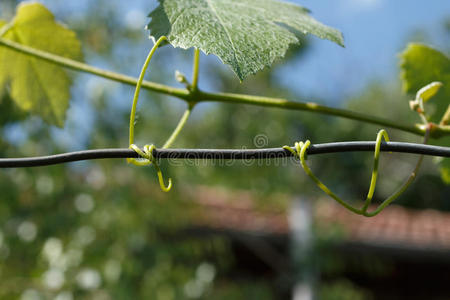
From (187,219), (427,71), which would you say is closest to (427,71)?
(427,71)

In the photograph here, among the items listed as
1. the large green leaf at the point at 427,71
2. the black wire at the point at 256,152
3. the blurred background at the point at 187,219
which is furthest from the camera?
the blurred background at the point at 187,219

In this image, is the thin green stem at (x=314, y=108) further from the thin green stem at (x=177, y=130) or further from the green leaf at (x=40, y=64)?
the green leaf at (x=40, y=64)

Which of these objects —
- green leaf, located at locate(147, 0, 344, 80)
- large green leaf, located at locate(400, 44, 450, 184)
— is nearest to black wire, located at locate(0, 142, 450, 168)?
green leaf, located at locate(147, 0, 344, 80)

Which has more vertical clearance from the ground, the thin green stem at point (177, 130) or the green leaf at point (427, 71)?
the green leaf at point (427, 71)

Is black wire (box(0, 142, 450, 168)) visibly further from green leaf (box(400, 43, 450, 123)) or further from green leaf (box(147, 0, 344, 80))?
green leaf (box(400, 43, 450, 123))

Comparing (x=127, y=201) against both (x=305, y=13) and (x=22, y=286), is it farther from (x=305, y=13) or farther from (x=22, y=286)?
(x=305, y=13)

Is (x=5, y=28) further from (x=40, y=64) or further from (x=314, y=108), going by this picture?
(x=314, y=108)

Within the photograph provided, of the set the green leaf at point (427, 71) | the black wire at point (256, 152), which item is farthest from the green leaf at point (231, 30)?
the green leaf at point (427, 71)
